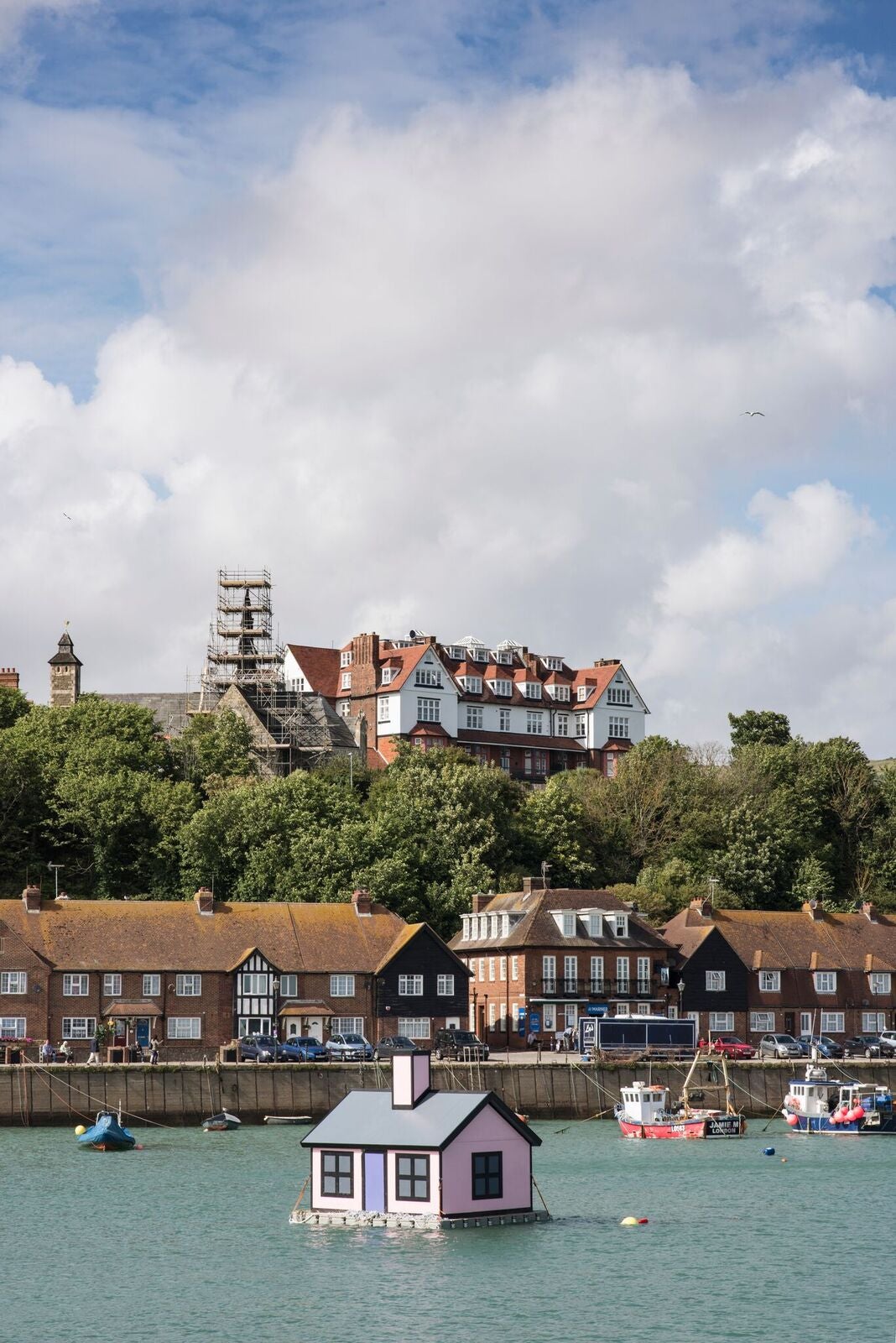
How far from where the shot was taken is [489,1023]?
10562cm

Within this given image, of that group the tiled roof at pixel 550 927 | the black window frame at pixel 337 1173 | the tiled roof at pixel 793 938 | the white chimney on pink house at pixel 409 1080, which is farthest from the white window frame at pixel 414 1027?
the white chimney on pink house at pixel 409 1080

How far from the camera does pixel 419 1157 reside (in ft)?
170

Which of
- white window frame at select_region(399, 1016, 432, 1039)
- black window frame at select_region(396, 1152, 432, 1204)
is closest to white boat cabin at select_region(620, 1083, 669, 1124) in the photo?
white window frame at select_region(399, 1016, 432, 1039)

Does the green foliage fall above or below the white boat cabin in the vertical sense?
above

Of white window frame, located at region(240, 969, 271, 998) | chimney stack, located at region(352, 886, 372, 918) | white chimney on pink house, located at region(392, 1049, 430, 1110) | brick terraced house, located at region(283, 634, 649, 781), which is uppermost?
brick terraced house, located at region(283, 634, 649, 781)

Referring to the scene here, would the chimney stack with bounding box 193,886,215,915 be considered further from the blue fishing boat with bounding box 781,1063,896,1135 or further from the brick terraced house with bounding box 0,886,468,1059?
the blue fishing boat with bounding box 781,1063,896,1135

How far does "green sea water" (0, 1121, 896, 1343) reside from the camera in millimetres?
44562

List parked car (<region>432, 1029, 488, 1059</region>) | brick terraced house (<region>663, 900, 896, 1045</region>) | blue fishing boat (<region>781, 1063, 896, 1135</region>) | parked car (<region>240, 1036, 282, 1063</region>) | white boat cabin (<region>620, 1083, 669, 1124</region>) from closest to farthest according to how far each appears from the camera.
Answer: white boat cabin (<region>620, 1083, 669, 1124</region>) < blue fishing boat (<region>781, 1063, 896, 1135</region>) < parked car (<region>240, 1036, 282, 1063</region>) < parked car (<region>432, 1029, 488, 1059</region>) < brick terraced house (<region>663, 900, 896, 1045</region>)

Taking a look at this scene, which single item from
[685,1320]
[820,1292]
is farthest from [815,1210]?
[685,1320]

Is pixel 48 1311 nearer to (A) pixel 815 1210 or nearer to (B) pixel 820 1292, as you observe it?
(B) pixel 820 1292

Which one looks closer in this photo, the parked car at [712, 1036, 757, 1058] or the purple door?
the purple door

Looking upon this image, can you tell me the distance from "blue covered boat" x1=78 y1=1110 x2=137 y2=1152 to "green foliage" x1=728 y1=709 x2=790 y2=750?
85.6m

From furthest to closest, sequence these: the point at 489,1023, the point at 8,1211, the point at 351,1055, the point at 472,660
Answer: the point at 472,660 < the point at 489,1023 < the point at 351,1055 < the point at 8,1211

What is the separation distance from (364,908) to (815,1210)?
4368 centimetres
